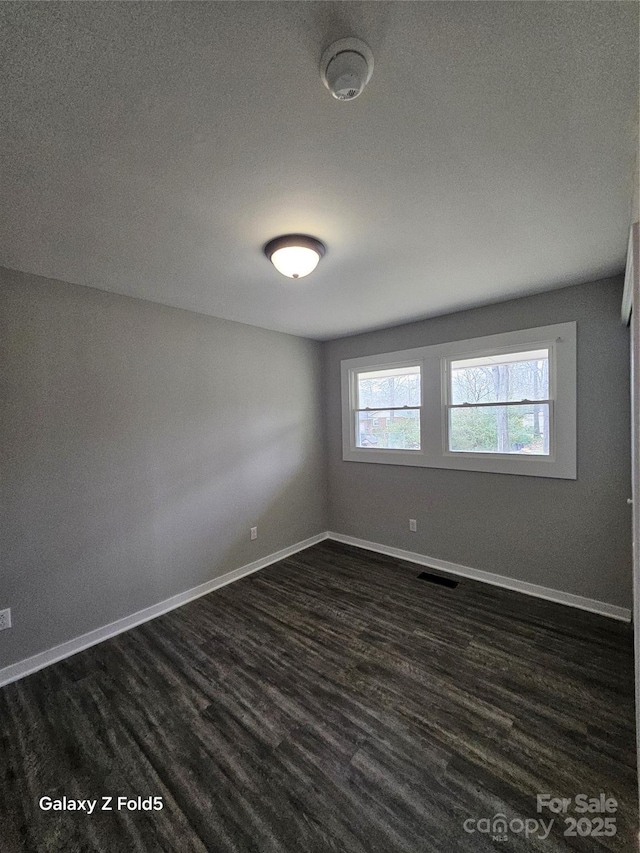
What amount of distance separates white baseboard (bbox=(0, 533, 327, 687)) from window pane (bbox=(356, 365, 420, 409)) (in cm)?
206

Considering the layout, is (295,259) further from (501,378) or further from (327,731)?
(327,731)

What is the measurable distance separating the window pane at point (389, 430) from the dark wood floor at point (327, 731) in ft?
5.47

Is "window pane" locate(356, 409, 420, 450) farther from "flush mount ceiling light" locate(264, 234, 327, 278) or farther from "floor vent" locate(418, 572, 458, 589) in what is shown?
"flush mount ceiling light" locate(264, 234, 327, 278)

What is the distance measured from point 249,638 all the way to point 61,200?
273 cm

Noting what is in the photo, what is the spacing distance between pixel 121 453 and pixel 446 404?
2.92 meters

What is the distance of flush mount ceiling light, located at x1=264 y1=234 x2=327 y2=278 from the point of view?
1813 mm

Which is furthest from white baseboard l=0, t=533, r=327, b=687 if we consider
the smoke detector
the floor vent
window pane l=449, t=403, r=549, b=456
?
the smoke detector

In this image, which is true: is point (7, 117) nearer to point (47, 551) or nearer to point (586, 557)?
point (47, 551)

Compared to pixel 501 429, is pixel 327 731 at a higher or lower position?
lower

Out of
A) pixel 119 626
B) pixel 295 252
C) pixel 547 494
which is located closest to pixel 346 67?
pixel 295 252

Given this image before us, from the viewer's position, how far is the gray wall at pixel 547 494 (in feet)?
8.10

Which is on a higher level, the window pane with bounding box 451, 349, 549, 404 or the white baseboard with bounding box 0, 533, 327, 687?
the window pane with bounding box 451, 349, 549, 404

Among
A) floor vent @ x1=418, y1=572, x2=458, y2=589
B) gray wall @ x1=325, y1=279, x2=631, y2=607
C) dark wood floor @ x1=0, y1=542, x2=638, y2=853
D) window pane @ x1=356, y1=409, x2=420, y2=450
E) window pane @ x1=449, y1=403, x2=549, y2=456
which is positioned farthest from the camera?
window pane @ x1=356, y1=409, x2=420, y2=450

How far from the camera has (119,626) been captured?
2518 mm
